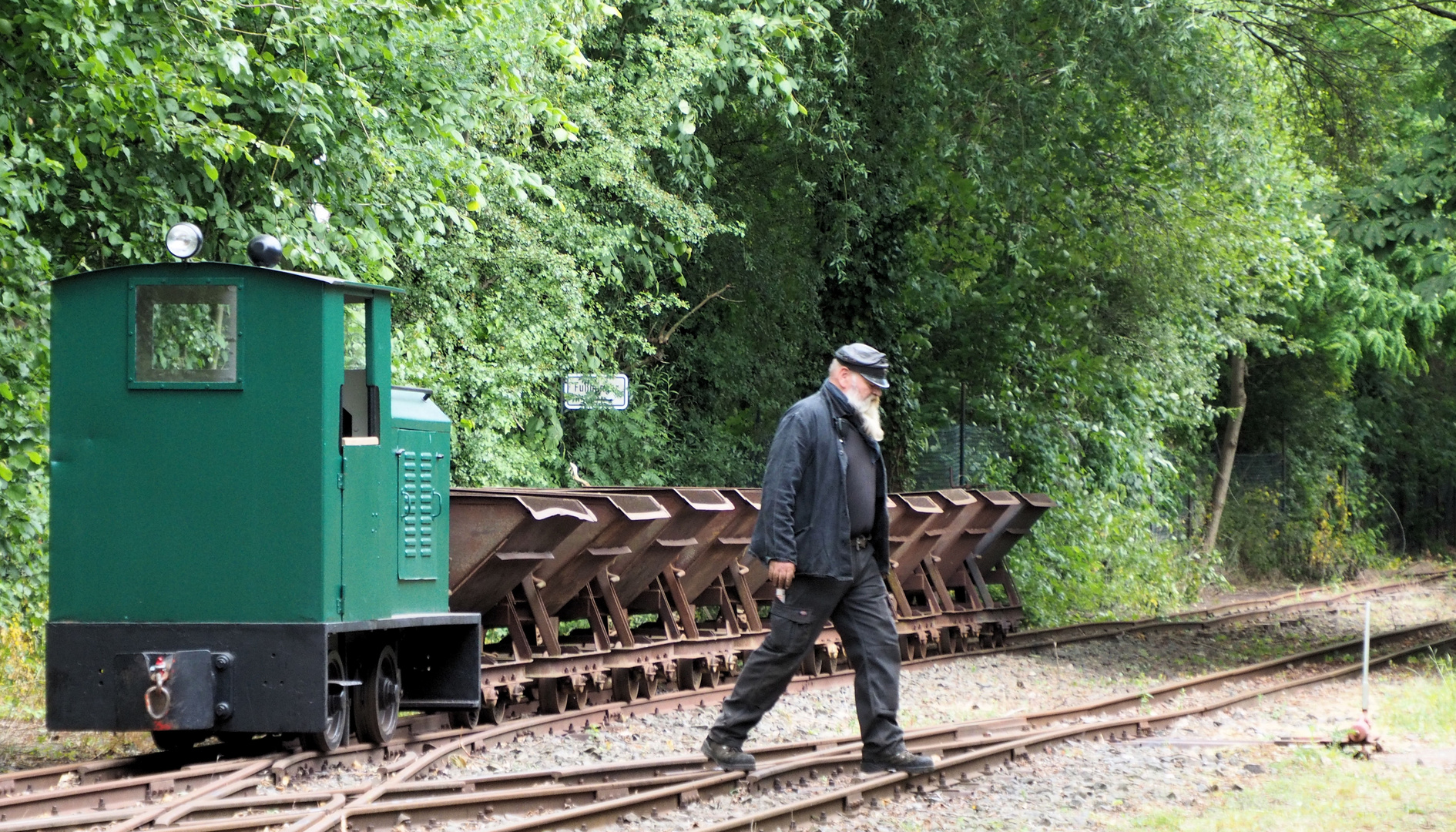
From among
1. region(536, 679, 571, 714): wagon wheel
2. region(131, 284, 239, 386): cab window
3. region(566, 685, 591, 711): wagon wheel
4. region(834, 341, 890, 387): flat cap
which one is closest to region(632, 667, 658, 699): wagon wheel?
region(566, 685, 591, 711): wagon wheel

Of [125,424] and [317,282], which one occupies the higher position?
[317,282]

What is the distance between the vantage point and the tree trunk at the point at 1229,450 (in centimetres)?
2909

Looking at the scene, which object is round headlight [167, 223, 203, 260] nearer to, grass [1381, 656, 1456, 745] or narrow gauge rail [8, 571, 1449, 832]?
narrow gauge rail [8, 571, 1449, 832]

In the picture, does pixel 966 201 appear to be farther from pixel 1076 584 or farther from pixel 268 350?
pixel 268 350

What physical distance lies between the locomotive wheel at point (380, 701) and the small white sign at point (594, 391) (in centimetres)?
597

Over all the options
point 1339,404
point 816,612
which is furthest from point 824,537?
point 1339,404

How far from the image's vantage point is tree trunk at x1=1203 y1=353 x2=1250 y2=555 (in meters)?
29.1

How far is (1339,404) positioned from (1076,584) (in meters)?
14.5

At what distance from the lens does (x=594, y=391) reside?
50.6 feet

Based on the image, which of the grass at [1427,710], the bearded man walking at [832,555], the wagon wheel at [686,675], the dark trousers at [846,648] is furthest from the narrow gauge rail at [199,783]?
the grass at [1427,710]

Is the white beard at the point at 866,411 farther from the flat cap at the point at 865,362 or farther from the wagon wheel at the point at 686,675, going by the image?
the wagon wheel at the point at 686,675

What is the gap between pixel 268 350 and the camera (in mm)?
7750

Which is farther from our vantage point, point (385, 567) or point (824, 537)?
point (385, 567)

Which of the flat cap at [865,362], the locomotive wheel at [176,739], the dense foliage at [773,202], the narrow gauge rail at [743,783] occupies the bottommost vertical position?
the narrow gauge rail at [743,783]
